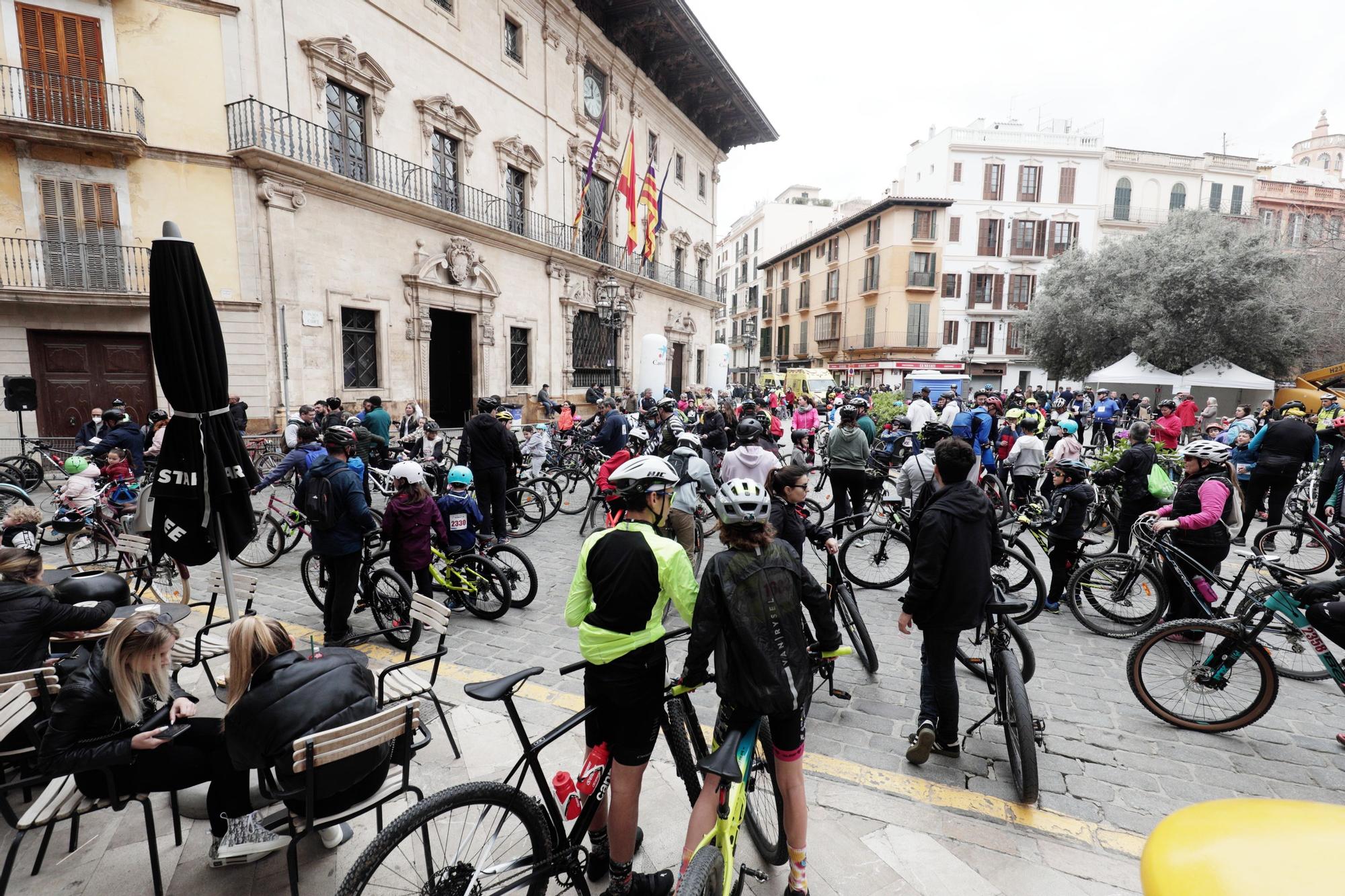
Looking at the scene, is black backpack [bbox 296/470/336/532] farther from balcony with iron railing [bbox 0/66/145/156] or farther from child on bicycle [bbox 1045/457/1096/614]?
balcony with iron railing [bbox 0/66/145/156]

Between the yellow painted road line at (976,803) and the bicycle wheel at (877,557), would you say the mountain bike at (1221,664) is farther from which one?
the bicycle wheel at (877,557)

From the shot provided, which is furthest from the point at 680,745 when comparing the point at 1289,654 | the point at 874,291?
the point at 874,291

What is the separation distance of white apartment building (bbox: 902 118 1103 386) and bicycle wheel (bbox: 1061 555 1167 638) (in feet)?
119

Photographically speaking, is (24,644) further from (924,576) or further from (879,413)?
(879,413)

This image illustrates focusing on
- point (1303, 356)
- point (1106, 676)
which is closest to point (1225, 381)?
point (1303, 356)

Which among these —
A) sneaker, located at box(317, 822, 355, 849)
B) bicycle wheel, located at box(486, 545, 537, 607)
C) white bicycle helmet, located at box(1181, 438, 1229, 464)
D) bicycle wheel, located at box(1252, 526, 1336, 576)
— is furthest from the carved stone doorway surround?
bicycle wheel, located at box(1252, 526, 1336, 576)

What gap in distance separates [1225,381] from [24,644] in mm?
26354

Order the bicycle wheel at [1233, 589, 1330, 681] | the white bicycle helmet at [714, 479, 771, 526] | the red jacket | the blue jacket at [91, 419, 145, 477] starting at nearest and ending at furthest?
1. the white bicycle helmet at [714, 479, 771, 526]
2. the bicycle wheel at [1233, 589, 1330, 681]
3. the blue jacket at [91, 419, 145, 477]
4. the red jacket

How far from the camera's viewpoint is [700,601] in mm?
2484

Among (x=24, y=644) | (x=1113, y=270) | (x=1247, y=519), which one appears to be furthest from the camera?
(x=1113, y=270)

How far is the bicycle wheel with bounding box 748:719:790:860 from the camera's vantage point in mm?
2695

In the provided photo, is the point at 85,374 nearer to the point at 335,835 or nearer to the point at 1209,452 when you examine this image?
the point at 335,835

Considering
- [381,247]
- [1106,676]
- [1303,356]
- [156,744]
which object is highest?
[381,247]

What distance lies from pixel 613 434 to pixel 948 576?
7.31 meters
